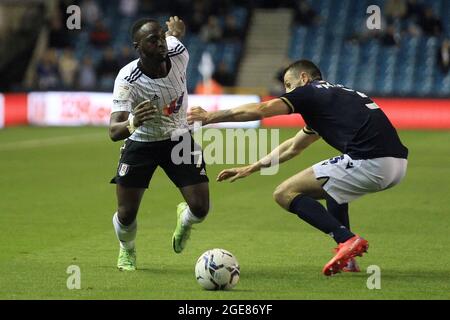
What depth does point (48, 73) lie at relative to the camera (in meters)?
31.6

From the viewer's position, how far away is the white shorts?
344 inches

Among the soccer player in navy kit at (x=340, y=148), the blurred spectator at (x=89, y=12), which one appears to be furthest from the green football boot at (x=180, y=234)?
the blurred spectator at (x=89, y=12)

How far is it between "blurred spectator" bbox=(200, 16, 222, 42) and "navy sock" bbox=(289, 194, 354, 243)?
2593 centimetres

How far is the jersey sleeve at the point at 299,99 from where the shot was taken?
8.53 metres

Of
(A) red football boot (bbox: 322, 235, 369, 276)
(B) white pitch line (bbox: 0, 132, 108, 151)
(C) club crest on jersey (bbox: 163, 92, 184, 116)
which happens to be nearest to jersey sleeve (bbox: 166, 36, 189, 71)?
(C) club crest on jersey (bbox: 163, 92, 184, 116)

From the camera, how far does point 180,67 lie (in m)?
9.25

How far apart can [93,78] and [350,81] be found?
8.48 m

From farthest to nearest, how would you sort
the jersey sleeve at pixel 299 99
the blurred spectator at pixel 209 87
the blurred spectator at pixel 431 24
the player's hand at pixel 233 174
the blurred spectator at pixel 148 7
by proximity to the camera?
the blurred spectator at pixel 148 7
the blurred spectator at pixel 431 24
the blurred spectator at pixel 209 87
the player's hand at pixel 233 174
the jersey sleeve at pixel 299 99

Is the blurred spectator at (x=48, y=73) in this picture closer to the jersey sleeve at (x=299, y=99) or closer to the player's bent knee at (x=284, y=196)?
the player's bent knee at (x=284, y=196)

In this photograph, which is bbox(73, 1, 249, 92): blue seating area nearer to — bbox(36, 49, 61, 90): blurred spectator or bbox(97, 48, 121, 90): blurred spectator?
bbox(97, 48, 121, 90): blurred spectator

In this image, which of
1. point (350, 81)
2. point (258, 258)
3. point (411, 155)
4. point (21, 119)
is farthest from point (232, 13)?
point (258, 258)

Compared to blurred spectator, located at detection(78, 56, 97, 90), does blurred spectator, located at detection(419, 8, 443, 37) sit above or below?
above

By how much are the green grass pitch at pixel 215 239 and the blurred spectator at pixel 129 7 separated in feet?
56.1

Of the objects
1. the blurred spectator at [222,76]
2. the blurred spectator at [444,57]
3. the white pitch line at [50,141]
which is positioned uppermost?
the blurred spectator at [444,57]
